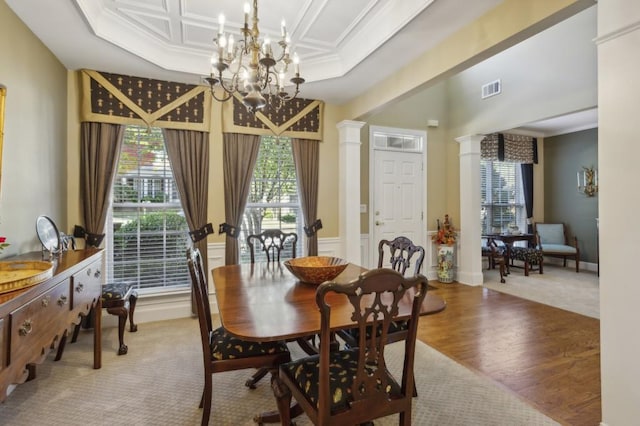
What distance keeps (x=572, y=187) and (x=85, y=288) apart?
8.10 m

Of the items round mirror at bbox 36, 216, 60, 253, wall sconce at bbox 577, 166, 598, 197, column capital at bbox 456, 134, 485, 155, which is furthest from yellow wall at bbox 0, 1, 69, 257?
wall sconce at bbox 577, 166, 598, 197

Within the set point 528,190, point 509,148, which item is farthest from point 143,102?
point 528,190

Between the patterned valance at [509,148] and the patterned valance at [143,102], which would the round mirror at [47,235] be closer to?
the patterned valance at [143,102]

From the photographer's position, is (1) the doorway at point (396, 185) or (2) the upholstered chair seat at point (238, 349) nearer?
(2) the upholstered chair seat at point (238, 349)

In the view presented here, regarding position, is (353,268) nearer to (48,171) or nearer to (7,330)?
(7,330)

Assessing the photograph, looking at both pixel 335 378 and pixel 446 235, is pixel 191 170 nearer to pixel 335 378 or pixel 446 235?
pixel 335 378

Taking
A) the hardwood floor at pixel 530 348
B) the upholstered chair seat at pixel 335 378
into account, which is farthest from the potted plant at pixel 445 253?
the upholstered chair seat at pixel 335 378

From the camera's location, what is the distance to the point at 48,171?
9.23ft

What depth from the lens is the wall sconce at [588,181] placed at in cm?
623

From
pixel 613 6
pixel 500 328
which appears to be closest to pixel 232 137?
pixel 613 6

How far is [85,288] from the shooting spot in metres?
2.23

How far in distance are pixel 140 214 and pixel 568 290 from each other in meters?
5.82

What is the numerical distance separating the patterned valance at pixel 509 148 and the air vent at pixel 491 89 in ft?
5.76

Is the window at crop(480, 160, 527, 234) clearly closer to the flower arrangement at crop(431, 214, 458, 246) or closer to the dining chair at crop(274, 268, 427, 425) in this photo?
the flower arrangement at crop(431, 214, 458, 246)
